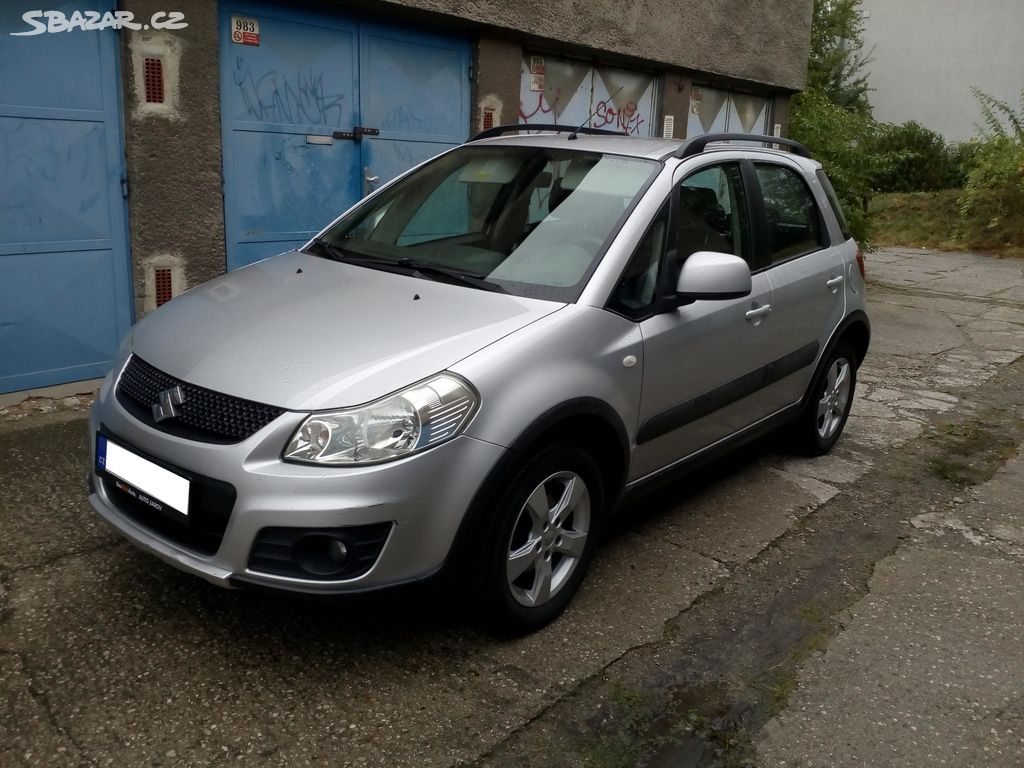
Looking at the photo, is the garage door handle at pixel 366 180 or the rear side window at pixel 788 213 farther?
the garage door handle at pixel 366 180

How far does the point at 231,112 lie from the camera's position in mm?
6363

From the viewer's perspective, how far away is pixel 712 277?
3.48 meters

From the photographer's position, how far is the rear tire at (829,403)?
509 cm

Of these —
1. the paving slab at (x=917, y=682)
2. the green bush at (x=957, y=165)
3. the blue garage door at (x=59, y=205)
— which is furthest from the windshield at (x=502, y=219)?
the green bush at (x=957, y=165)

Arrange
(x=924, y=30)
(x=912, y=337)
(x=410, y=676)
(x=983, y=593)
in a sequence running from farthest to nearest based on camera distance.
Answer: (x=924, y=30) < (x=912, y=337) < (x=983, y=593) < (x=410, y=676)

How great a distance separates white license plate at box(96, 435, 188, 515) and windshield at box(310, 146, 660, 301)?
3.90 feet

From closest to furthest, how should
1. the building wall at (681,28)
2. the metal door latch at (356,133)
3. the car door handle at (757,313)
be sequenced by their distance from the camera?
the car door handle at (757,313), the metal door latch at (356,133), the building wall at (681,28)

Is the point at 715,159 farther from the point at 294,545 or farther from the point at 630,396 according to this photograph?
the point at 294,545

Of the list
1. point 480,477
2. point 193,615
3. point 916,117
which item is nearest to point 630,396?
point 480,477

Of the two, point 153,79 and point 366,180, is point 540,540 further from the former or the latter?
point 366,180

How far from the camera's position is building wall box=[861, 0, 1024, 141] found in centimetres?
2389

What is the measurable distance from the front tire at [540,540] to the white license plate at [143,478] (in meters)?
0.91

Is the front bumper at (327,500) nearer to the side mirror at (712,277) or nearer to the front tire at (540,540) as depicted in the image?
the front tire at (540,540)

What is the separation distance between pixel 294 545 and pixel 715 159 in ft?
8.29
